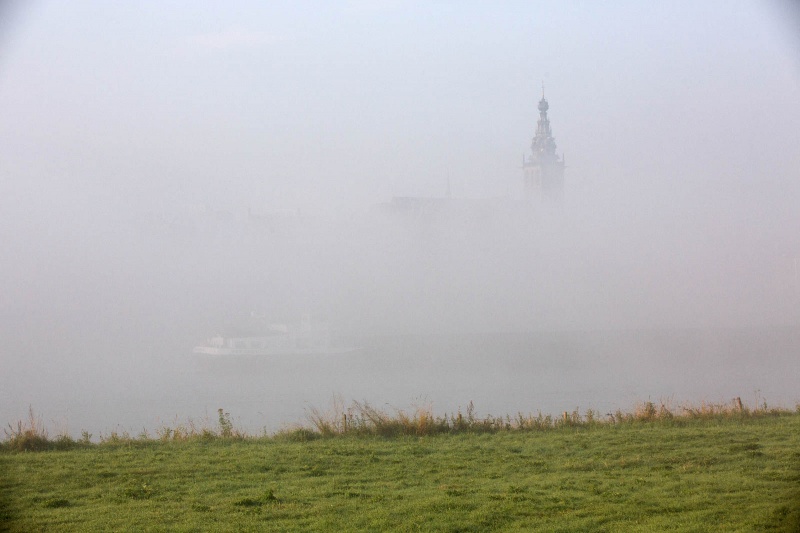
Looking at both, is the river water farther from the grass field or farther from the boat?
the grass field

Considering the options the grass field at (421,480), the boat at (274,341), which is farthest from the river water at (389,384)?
the grass field at (421,480)

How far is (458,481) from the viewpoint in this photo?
9539 millimetres

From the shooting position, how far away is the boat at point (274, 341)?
4520 inches

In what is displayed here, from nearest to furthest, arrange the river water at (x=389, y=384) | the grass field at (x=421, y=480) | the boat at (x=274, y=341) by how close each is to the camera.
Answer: the grass field at (x=421, y=480) < the river water at (x=389, y=384) < the boat at (x=274, y=341)

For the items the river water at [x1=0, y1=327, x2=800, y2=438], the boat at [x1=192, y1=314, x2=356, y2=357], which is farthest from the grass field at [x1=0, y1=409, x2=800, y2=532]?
the boat at [x1=192, y1=314, x2=356, y2=357]

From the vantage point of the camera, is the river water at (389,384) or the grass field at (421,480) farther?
the river water at (389,384)

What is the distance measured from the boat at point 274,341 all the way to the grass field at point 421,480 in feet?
336

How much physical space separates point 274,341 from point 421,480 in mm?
108587

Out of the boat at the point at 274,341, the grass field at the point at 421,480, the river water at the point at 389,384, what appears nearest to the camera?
the grass field at the point at 421,480

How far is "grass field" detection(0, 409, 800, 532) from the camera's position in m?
7.47

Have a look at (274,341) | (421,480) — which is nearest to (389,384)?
(274,341)

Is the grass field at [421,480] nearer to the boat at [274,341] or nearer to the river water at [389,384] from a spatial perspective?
the river water at [389,384]

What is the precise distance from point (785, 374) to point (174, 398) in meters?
57.8

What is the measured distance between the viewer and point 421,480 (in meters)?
9.63
